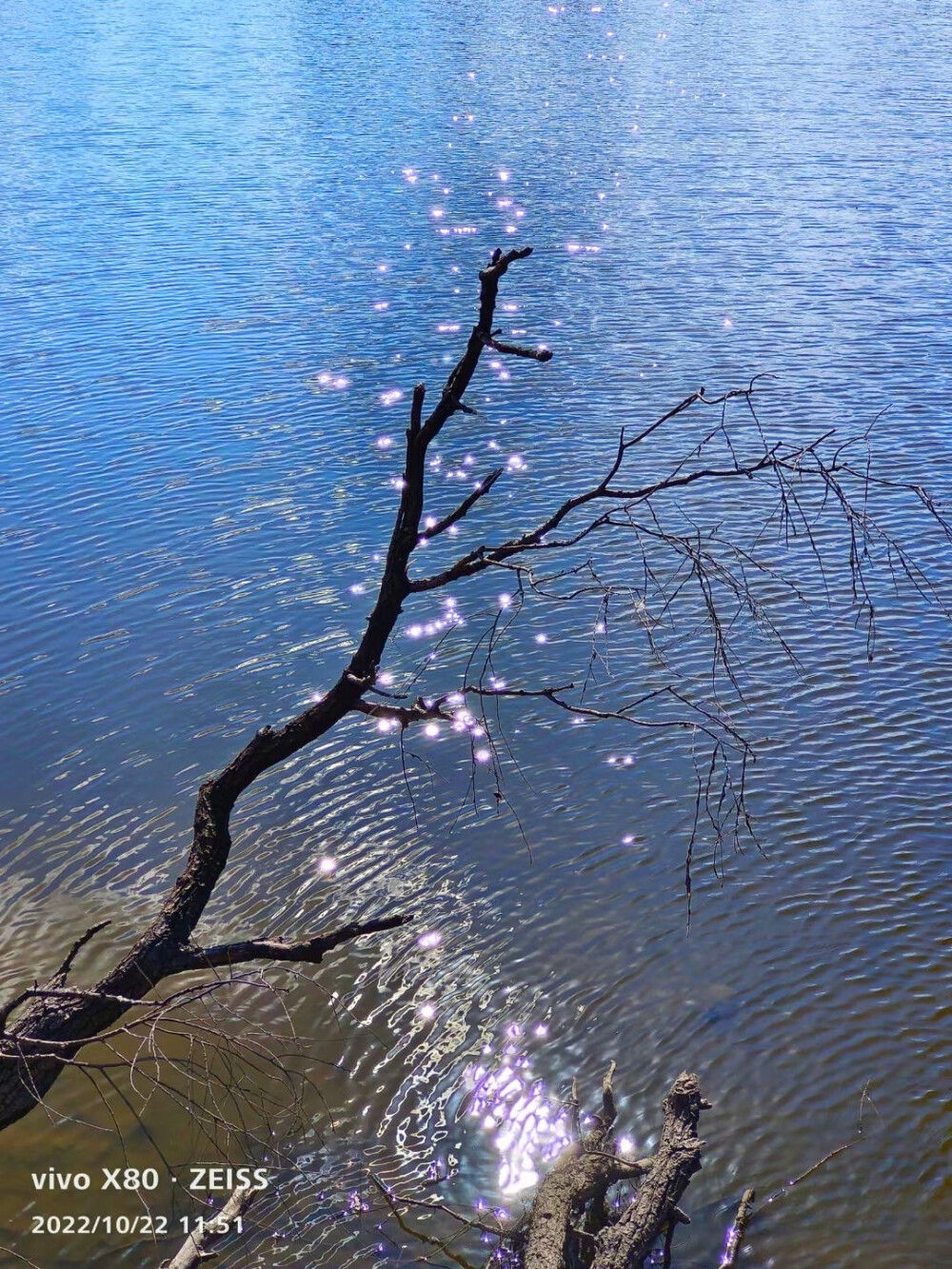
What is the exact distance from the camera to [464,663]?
1197 cm

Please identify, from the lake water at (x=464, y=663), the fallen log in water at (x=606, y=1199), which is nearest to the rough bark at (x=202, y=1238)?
the lake water at (x=464, y=663)

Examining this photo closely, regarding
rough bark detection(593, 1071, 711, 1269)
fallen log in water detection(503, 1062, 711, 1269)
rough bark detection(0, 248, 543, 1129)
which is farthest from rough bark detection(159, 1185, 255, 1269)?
rough bark detection(593, 1071, 711, 1269)

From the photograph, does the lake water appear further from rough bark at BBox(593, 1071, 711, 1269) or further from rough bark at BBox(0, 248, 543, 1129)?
rough bark at BBox(0, 248, 543, 1129)

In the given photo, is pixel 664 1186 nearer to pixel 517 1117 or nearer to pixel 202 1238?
pixel 517 1117

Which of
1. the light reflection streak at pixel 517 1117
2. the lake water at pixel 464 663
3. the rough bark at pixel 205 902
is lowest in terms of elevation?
the light reflection streak at pixel 517 1117

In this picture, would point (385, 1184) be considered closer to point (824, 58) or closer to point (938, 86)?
point (938, 86)

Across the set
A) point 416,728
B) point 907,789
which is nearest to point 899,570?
point 907,789

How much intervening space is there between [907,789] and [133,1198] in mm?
6433

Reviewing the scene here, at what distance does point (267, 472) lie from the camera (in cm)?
1595

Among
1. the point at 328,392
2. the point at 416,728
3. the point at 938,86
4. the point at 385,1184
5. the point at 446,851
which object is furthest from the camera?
the point at 938,86

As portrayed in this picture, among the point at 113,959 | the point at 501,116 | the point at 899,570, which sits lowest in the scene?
the point at 113,959

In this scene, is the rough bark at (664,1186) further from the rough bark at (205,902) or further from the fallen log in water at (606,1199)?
the rough bark at (205,902)

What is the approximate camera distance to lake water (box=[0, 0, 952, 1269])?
7609 mm

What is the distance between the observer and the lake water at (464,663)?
300 inches
